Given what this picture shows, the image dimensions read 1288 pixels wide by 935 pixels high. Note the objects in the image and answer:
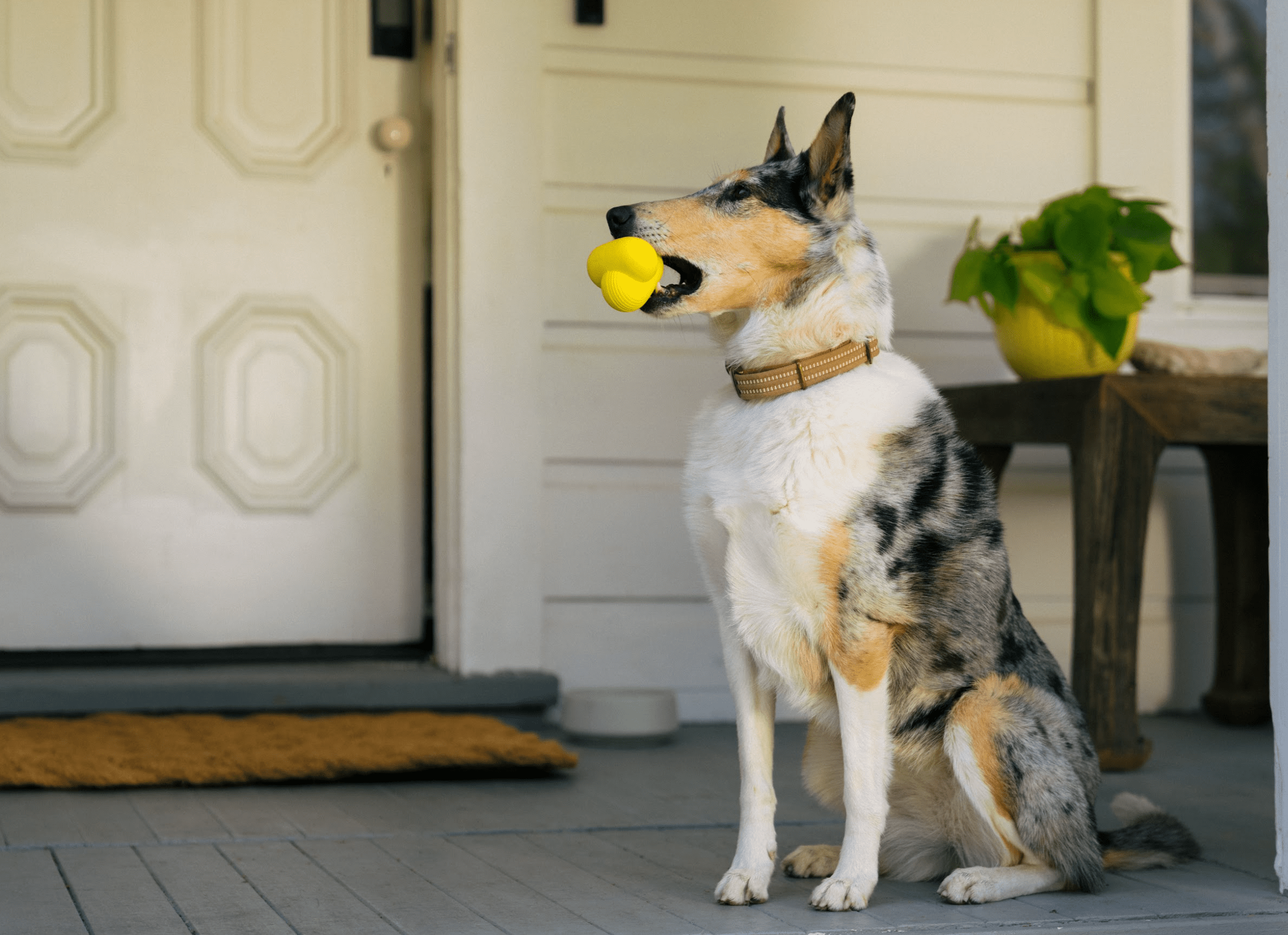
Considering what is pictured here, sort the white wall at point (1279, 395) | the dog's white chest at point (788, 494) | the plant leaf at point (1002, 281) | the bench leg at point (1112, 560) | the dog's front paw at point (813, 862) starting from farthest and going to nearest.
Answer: the plant leaf at point (1002, 281) → the bench leg at point (1112, 560) → the dog's front paw at point (813, 862) → the white wall at point (1279, 395) → the dog's white chest at point (788, 494)

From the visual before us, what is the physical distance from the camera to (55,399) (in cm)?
350

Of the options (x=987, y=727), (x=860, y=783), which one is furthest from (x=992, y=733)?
(x=860, y=783)

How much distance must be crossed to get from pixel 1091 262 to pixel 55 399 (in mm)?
2539

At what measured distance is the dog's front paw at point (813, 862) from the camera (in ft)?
7.16

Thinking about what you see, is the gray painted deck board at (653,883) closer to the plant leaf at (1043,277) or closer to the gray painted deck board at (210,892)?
the gray painted deck board at (210,892)

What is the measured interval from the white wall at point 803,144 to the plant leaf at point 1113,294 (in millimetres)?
689

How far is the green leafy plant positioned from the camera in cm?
317

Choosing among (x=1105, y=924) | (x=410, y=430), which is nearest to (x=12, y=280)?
(x=410, y=430)

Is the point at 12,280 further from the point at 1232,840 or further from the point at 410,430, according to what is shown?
the point at 1232,840

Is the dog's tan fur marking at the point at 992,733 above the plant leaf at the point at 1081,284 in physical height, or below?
below

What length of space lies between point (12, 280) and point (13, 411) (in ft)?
1.07

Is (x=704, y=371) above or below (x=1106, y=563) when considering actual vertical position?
above

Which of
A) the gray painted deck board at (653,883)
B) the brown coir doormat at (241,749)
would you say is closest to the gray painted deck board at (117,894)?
the brown coir doormat at (241,749)

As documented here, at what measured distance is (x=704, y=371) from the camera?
3.72 m
